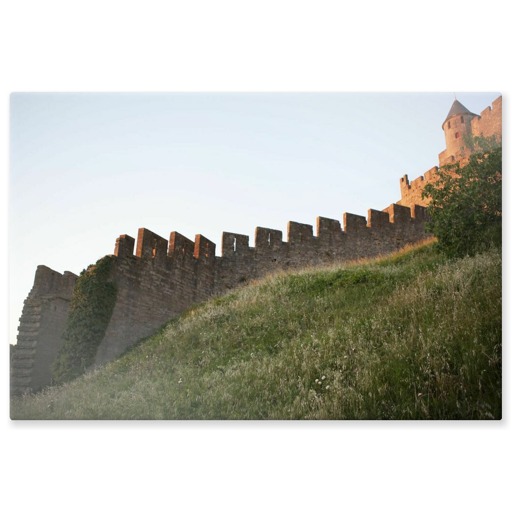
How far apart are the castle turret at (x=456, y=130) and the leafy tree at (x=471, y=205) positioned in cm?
23

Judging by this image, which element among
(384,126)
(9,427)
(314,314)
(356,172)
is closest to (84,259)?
(9,427)

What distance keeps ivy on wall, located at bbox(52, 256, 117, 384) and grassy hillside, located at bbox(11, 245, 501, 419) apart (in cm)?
42

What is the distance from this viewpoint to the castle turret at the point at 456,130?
27.2 feet

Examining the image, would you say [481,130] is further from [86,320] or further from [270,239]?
[270,239]

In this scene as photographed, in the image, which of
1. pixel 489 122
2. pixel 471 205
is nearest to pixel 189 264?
pixel 471 205

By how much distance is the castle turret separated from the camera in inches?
326

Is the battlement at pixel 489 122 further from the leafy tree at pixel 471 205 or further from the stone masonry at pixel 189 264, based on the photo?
the leafy tree at pixel 471 205

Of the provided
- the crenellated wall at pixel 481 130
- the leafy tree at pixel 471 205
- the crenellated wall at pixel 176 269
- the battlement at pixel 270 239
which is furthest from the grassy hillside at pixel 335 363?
the battlement at pixel 270 239

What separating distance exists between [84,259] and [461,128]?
6863 millimetres

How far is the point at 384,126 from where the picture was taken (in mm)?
8438

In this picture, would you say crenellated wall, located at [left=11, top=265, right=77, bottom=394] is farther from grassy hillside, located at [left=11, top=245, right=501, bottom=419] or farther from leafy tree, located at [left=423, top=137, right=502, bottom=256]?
leafy tree, located at [left=423, top=137, right=502, bottom=256]

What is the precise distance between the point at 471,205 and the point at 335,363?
12.0 feet

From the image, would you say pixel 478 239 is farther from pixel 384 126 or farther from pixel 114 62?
pixel 114 62

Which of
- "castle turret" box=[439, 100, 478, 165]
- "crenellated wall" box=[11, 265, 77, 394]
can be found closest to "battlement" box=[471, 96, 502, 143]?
"castle turret" box=[439, 100, 478, 165]
